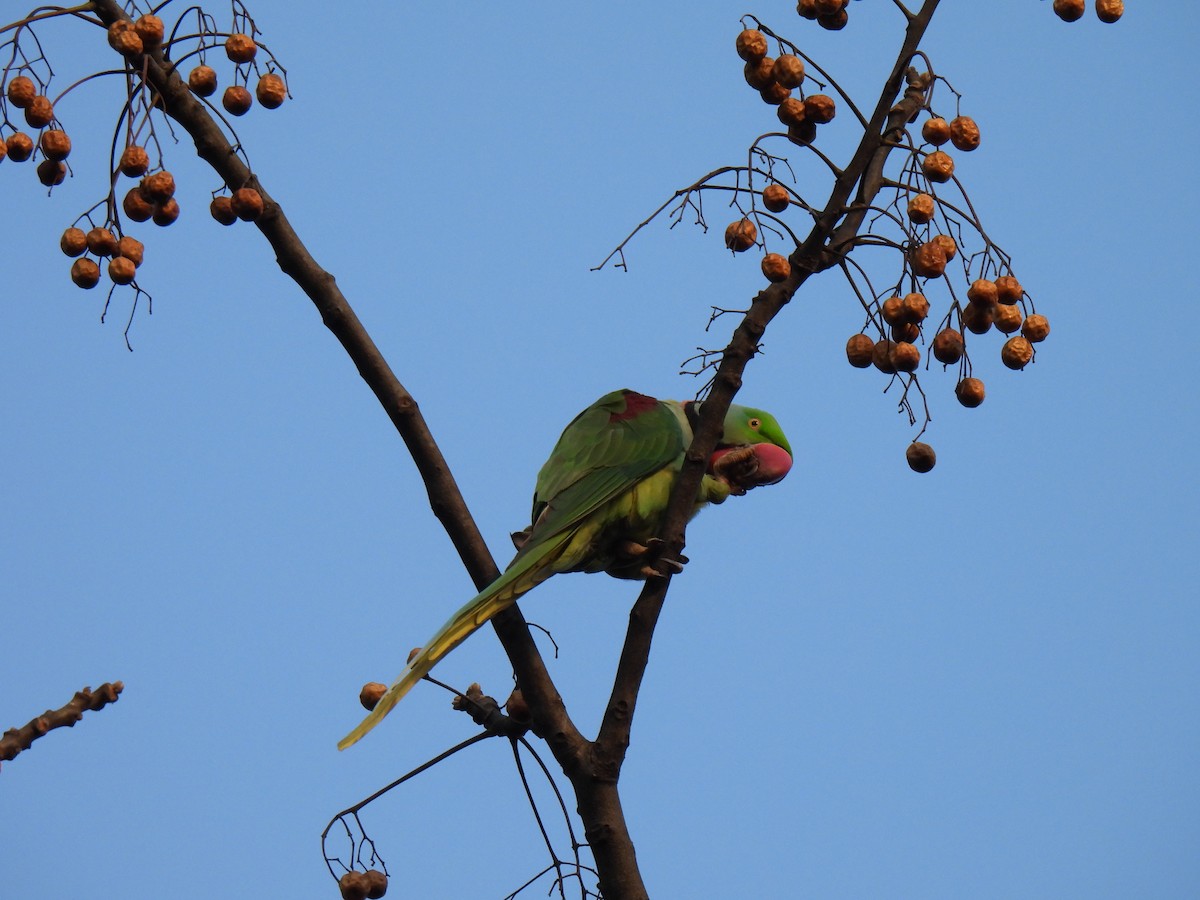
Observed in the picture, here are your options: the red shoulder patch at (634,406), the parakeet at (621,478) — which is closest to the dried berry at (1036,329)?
the parakeet at (621,478)

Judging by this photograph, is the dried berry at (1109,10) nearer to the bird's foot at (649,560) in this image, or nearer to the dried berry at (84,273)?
the bird's foot at (649,560)

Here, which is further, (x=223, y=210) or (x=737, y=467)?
(x=737, y=467)

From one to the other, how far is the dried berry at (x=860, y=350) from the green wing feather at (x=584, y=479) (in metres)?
0.95

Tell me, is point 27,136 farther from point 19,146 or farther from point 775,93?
point 775,93

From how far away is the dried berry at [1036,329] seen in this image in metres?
2.97

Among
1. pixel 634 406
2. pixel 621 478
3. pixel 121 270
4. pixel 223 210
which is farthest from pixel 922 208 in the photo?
pixel 121 270

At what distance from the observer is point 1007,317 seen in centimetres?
288

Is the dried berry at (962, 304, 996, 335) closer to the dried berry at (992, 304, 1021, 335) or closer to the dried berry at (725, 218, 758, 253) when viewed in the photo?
the dried berry at (992, 304, 1021, 335)

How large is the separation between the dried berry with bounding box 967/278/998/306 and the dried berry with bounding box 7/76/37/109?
2275 mm

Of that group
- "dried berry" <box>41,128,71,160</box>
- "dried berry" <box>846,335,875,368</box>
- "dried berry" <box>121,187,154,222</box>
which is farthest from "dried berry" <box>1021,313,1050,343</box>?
"dried berry" <box>41,128,71,160</box>

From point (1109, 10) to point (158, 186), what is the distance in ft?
7.64

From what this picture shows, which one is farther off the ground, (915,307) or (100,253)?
(100,253)

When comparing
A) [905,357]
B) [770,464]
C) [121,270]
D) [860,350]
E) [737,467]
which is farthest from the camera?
[770,464]

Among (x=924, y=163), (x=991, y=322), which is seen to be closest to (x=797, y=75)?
(x=924, y=163)
